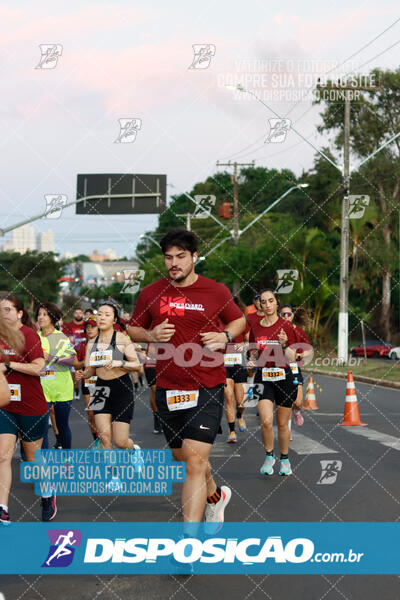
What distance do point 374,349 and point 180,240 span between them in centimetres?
4386

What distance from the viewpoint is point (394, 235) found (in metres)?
46.7

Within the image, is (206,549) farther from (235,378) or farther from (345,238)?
(345,238)

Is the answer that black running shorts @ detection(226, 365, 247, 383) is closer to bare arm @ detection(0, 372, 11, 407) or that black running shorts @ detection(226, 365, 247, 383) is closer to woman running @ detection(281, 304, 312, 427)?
woman running @ detection(281, 304, 312, 427)

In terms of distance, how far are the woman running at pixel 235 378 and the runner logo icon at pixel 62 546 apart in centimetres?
518

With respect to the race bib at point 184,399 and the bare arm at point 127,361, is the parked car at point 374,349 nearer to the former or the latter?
the bare arm at point 127,361

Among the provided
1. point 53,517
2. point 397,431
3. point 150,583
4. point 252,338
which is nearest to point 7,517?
point 53,517

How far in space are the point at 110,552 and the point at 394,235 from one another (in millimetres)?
42998

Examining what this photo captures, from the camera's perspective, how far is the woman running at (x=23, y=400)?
6.42m

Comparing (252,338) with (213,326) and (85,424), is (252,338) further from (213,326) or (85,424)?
(85,424)

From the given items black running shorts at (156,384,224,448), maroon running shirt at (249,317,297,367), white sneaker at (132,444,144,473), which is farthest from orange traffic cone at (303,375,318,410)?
black running shorts at (156,384,224,448)

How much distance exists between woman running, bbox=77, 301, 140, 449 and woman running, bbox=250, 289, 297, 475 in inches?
58.4

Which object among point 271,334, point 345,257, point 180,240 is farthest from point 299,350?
point 345,257

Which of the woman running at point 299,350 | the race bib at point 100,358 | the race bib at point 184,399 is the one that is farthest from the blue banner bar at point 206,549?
the woman running at point 299,350

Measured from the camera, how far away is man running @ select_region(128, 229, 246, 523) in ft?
18.3
